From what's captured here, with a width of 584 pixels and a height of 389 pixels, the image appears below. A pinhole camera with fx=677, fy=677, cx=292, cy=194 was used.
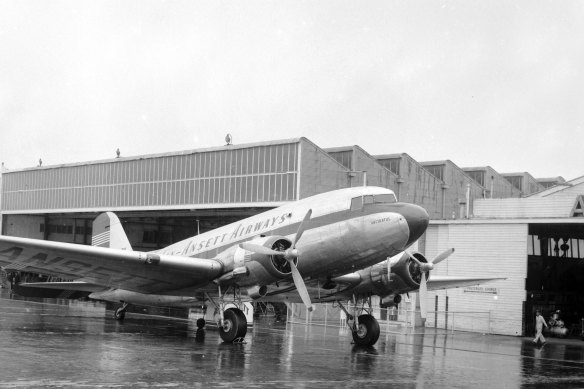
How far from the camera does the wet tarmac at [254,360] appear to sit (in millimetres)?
13586

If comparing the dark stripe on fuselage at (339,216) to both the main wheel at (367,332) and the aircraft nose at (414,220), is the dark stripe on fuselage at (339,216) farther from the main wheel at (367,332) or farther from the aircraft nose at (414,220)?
the main wheel at (367,332)

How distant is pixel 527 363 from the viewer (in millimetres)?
20594

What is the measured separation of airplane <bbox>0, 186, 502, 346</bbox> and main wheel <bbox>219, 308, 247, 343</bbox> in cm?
3

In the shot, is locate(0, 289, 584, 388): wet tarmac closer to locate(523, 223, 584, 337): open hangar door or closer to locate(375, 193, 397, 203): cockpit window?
locate(375, 193, 397, 203): cockpit window

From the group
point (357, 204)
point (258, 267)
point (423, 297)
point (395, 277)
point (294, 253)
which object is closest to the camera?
point (294, 253)

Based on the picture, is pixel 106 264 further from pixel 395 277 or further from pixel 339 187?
pixel 339 187

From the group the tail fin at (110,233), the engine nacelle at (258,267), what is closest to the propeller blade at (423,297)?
the engine nacelle at (258,267)

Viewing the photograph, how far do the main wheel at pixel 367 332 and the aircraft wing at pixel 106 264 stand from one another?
5.47 meters

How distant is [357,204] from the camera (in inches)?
794

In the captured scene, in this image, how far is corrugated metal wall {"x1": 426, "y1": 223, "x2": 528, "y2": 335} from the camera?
1379 inches

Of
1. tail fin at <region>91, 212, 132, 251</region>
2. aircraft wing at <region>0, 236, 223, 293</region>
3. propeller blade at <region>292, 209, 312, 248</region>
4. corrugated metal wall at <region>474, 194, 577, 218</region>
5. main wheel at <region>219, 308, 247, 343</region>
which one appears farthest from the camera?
corrugated metal wall at <region>474, 194, 577, 218</region>

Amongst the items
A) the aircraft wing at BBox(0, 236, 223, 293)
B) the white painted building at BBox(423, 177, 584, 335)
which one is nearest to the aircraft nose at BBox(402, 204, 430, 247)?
the aircraft wing at BBox(0, 236, 223, 293)

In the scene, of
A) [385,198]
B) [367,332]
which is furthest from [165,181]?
[385,198]

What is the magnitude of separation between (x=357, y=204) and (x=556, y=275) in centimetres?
2342
